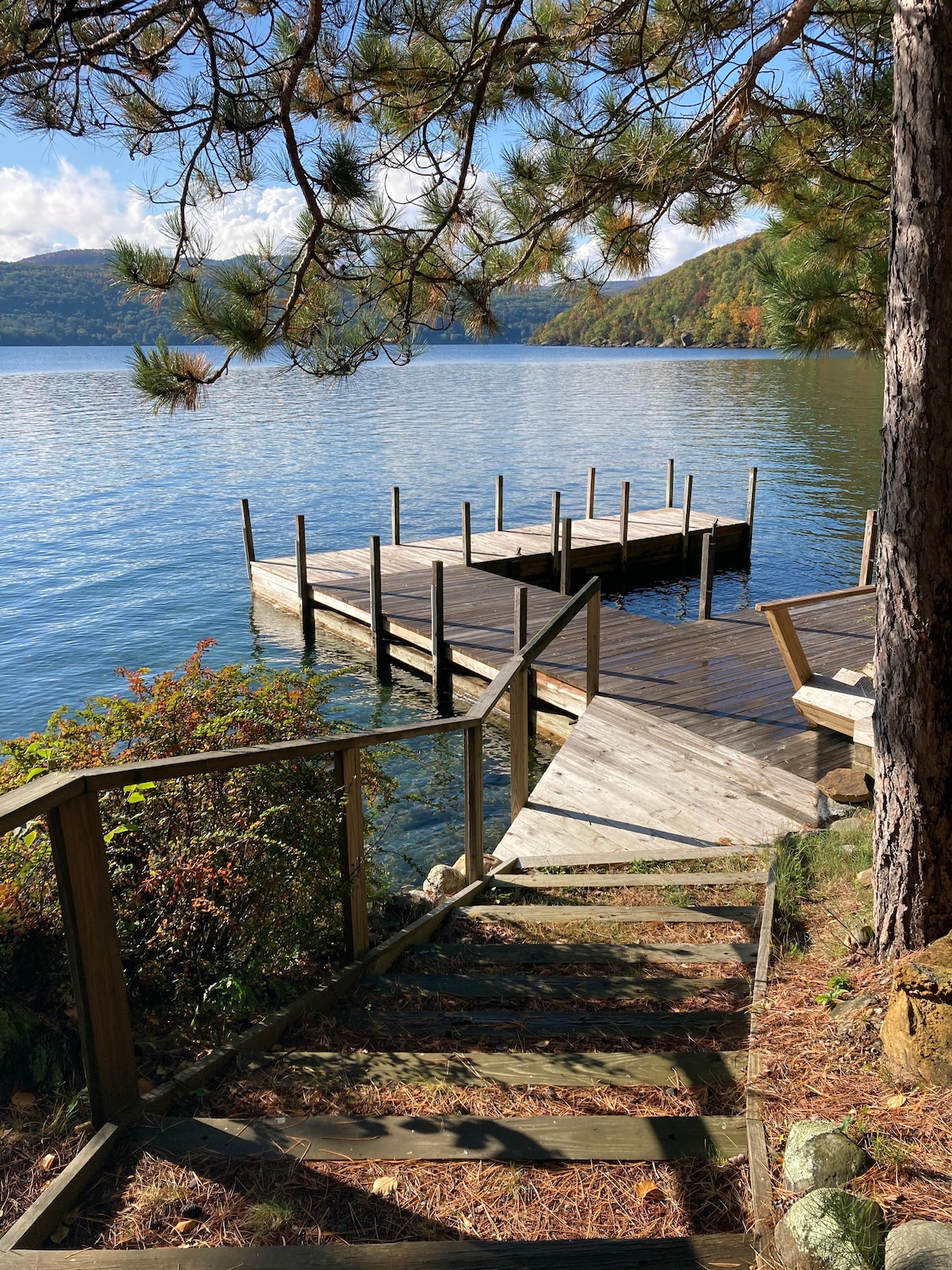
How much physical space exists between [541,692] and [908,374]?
812 centimetres

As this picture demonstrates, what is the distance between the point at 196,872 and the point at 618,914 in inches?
82.4

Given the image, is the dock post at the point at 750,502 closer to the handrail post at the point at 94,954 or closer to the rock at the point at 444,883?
the rock at the point at 444,883

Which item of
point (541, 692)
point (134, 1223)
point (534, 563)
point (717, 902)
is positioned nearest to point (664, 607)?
point (534, 563)

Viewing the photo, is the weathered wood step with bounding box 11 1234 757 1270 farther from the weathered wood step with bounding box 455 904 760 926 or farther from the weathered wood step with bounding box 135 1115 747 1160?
the weathered wood step with bounding box 455 904 760 926

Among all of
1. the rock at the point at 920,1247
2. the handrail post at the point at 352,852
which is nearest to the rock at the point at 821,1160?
the rock at the point at 920,1247

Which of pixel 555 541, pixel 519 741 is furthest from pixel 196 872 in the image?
pixel 555 541

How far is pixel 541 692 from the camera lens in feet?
36.3

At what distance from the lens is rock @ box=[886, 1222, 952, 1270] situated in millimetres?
1890

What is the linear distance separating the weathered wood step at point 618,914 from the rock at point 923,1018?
1579 millimetres

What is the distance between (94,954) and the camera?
249 centimetres

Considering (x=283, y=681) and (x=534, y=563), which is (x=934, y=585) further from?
(x=534, y=563)

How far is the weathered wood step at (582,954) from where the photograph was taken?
3.84 m

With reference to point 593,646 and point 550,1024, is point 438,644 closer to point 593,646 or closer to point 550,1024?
point 593,646

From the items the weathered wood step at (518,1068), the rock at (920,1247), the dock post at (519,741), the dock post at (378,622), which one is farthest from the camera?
the dock post at (378,622)
